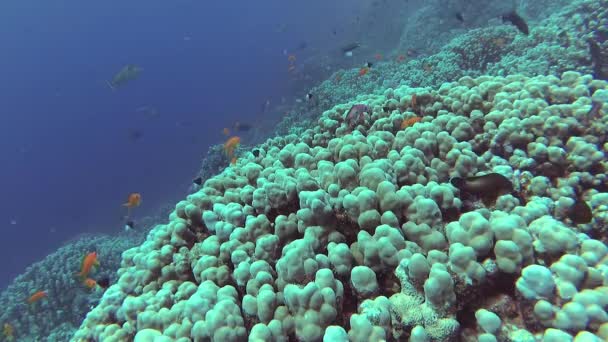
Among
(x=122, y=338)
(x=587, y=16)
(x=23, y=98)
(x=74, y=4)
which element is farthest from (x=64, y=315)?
(x=74, y=4)

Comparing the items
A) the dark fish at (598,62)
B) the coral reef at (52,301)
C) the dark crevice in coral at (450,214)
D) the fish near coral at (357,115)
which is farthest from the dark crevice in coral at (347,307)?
the dark fish at (598,62)

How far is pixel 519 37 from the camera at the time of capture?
10.7 meters

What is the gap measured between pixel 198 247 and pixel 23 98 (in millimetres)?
121972

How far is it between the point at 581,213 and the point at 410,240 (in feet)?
4.75

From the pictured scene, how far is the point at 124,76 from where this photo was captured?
15727 millimetres

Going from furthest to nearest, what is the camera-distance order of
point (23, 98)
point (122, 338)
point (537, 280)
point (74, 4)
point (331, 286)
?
point (74, 4) → point (23, 98) → point (122, 338) → point (331, 286) → point (537, 280)

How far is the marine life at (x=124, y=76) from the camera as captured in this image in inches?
611

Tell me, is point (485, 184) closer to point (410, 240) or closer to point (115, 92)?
point (410, 240)

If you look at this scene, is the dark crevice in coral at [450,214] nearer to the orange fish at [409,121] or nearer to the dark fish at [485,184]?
the dark fish at [485,184]

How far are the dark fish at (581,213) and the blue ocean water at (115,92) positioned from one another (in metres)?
26.7

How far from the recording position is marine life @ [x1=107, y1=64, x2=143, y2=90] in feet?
50.9

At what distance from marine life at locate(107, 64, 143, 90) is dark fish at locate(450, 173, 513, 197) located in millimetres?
16058

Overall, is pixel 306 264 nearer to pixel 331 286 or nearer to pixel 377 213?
pixel 331 286

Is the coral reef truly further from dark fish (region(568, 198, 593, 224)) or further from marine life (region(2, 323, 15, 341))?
dark fish (region(568, 198, 593, 224))
